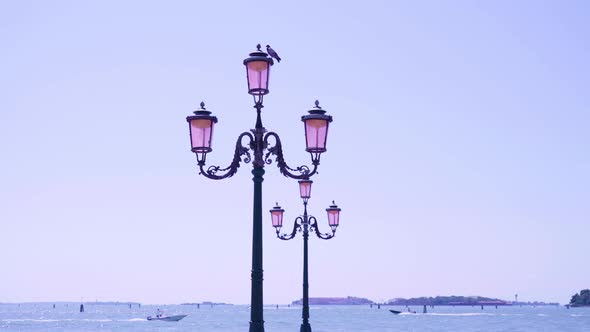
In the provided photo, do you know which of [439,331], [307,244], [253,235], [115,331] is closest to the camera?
[253,235]

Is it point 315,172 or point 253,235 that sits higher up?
point 315,172

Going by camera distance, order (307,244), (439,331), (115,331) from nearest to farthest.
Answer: (307,244) → (439,331) → (115,331)

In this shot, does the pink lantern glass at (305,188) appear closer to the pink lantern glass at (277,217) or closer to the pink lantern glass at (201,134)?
the pink lantern glass at (277,217)

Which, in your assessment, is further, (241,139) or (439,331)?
(439,331)

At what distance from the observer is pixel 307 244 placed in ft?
65.4

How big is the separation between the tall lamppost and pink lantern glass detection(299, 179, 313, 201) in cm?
892

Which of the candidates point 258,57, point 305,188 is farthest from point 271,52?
point 305,188

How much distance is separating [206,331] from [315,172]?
103 m

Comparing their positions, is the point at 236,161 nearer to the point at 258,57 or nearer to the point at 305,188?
the point at 258,57

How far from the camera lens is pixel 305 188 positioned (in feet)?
63.9

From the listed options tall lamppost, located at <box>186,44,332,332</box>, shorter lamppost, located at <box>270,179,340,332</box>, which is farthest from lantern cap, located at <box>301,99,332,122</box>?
shorter lamppost, located at <box>270,179,340,332</box>

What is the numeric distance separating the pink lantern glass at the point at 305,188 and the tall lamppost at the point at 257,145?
8.92 metres

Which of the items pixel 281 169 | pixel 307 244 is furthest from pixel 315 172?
pixel 307 244

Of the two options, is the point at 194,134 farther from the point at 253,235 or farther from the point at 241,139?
the point at 253,235
